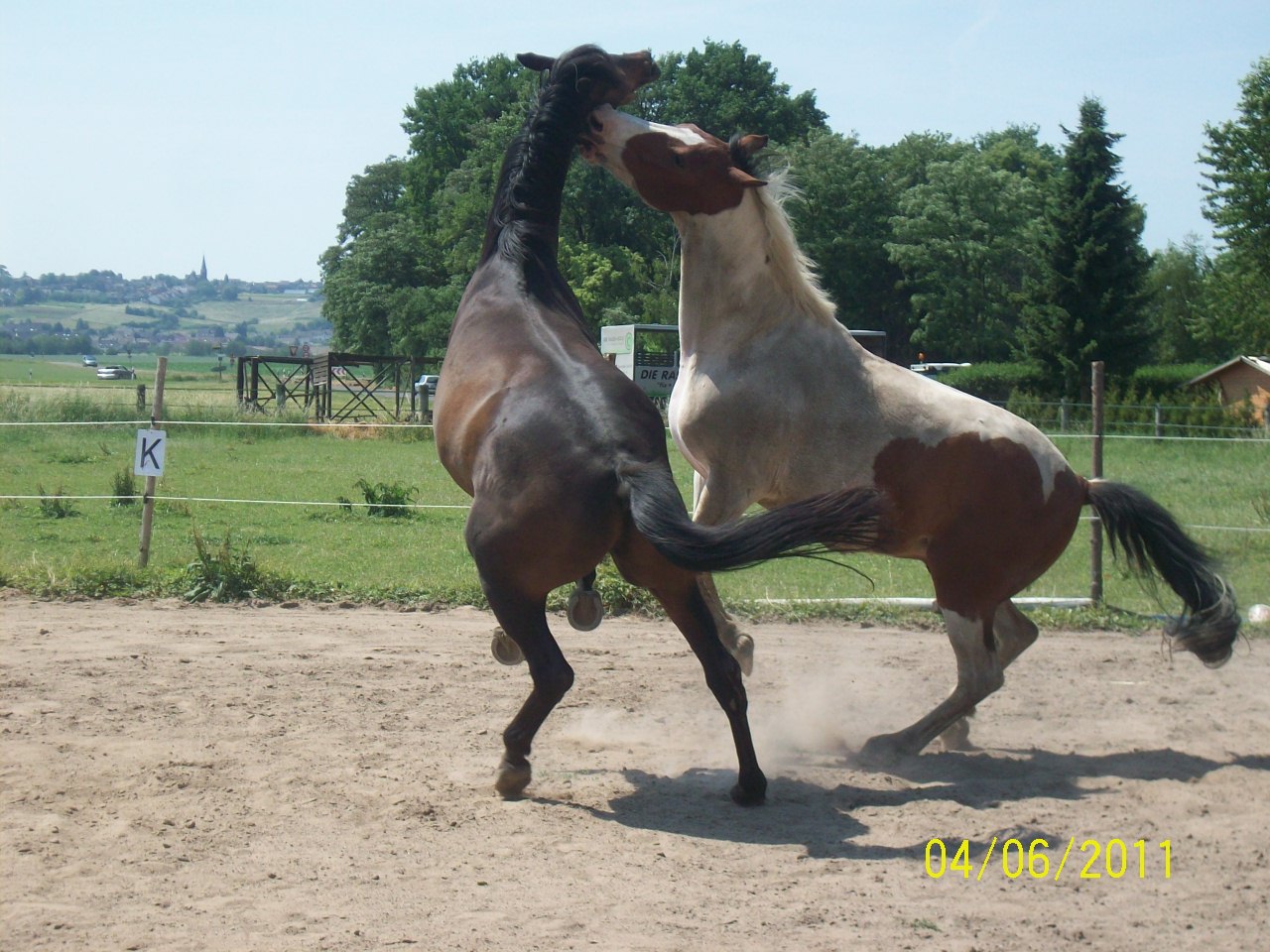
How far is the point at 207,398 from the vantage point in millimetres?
37312

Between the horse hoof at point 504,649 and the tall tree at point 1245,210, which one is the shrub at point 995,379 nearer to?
the tall tree at point 1245,210

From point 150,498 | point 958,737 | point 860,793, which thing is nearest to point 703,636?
point 860,793

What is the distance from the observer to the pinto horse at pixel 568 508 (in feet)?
12.1

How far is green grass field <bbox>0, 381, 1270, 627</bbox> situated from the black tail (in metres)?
0.31

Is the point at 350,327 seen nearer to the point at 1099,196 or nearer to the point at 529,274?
the point at 1099,196

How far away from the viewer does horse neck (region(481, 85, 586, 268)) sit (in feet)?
15.7

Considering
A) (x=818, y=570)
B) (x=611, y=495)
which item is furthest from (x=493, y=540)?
(x=818, y=570)

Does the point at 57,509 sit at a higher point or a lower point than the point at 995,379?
lower

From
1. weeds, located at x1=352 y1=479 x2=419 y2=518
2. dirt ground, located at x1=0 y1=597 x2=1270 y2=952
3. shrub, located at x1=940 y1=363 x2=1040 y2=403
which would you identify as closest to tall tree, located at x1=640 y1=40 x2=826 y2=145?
shrub, located at x1=940 y1=363 x2=1040 y2=403

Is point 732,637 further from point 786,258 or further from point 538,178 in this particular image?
point 538,178

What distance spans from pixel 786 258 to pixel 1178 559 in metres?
2.05

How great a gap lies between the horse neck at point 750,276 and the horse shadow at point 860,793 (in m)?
1.79
